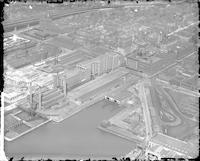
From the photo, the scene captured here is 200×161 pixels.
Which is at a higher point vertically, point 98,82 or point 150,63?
point 150,63

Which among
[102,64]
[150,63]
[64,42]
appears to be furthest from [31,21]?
[150,63]

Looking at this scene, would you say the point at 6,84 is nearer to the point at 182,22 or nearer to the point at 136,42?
the point at 136,42

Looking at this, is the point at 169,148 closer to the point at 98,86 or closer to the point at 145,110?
the point at 145,110

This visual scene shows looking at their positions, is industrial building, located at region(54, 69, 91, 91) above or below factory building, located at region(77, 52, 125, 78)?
below

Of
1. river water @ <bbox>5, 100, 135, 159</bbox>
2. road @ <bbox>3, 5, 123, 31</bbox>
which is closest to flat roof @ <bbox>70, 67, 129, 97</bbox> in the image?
river water @ <bbox>5, 100, 135, 159</bbox>

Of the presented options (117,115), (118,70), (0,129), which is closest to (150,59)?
(118,70)

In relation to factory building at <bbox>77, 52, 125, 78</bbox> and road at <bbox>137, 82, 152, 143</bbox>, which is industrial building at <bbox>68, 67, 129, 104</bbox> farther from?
road at <bbox>137, 82, 152, 143</bbox>
